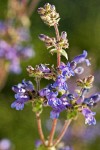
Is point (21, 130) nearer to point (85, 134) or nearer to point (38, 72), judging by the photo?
point (85, 134)

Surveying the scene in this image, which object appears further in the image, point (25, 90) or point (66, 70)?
point (25, 90)

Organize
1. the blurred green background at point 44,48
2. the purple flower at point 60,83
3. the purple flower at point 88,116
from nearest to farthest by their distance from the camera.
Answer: the purple flower at point 60,83
the purple flower at point 88,116
the blurred green background at point 44,48

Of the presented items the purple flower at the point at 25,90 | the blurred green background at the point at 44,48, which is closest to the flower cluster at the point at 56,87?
the purple flower at the point at 25,90

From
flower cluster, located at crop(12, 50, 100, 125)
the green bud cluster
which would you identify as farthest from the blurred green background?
the green bud cluster

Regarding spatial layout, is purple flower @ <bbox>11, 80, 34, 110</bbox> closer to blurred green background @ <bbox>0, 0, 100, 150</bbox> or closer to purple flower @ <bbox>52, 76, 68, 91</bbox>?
purple flower @ <bbox>52, 76, 68, 91</bbox>

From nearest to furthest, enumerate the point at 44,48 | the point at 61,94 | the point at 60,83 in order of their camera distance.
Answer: the point at 60,83 < the point at 61,94 < the point at 44,48

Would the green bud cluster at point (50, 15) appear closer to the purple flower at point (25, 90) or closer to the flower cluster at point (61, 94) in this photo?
the flower cluster at point (61, 94)

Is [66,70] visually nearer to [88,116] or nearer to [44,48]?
[88,116]

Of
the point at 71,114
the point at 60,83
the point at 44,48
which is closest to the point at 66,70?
the point at 60,83
